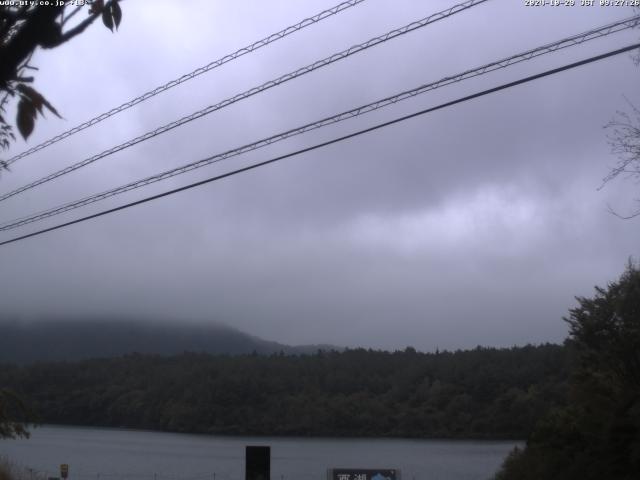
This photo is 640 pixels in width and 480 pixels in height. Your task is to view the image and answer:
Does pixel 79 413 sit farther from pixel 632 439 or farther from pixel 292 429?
pixel 632 439

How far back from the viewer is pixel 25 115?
3.51 metres

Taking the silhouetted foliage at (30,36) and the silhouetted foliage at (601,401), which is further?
the silhouetted foliage at (601,401)

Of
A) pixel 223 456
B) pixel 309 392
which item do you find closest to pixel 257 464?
pixel 223 456

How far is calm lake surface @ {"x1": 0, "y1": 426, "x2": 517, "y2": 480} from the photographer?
149ft

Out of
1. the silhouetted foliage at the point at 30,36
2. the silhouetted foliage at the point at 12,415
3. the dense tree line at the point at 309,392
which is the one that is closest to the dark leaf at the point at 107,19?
the silhouetted foliage at the point at 30,36

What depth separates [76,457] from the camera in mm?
57875

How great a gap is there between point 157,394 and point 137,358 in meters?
9.13

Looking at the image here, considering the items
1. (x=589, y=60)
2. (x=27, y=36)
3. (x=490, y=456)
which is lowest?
(x=490, y=456)

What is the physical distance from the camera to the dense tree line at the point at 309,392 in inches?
2208

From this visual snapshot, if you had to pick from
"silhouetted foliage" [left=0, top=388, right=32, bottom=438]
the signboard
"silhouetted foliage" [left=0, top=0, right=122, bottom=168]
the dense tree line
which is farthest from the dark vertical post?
the dense tree line

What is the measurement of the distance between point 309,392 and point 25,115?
7059 centimetres

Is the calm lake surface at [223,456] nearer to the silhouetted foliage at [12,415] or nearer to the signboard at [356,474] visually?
the silhouetted foliage at [12,415]

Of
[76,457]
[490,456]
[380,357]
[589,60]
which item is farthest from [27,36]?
[380,357]

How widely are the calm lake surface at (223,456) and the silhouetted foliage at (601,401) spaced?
58.4 ft
